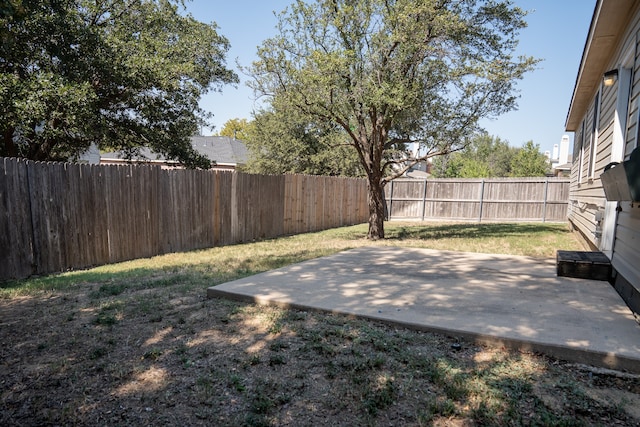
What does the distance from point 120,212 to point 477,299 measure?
5983 mm

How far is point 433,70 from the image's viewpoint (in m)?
9.05

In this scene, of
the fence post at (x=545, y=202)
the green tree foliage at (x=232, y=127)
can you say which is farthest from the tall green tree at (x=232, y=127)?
the fence post at (x=545, y=202)

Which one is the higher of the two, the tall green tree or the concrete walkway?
the tall green tree

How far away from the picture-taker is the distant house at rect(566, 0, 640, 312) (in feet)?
13.0

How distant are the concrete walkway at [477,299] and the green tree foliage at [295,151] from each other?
49.0 feet

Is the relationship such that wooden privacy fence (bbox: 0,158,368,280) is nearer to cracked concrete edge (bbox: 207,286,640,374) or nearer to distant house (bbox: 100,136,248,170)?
cracked concrete edge (bbox: 207,286,640,374)

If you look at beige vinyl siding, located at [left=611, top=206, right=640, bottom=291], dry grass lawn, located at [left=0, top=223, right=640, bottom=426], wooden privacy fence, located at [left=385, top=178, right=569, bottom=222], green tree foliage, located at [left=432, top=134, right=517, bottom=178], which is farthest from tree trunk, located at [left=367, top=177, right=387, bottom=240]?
green tree foliage, located at [left=432, top=134, right=517, bottom=178]

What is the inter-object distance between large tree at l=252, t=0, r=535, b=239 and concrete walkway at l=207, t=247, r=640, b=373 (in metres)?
4.06

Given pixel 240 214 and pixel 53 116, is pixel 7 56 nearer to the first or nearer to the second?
pixel 53 116

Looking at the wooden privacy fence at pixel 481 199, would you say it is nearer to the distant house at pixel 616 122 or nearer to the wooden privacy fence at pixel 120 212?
the wooden privacy fence at pixel 120 212

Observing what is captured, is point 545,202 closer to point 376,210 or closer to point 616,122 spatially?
point 376,210

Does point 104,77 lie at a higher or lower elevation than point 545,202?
higher

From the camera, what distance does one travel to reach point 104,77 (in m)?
8.23

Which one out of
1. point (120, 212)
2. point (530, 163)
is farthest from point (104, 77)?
point (530, 163)
